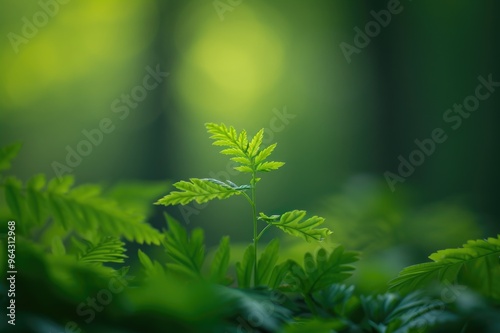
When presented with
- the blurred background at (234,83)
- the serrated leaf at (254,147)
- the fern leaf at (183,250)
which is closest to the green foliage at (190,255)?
the fern leaf at (183,250)

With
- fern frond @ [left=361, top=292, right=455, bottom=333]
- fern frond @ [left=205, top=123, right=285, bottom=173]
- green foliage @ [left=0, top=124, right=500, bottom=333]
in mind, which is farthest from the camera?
fern frond @ [left=205, top=123, right=285, bottom=173]

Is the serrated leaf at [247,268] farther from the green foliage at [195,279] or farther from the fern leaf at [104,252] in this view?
the fern leaf at [104,252]

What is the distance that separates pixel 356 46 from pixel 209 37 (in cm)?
269

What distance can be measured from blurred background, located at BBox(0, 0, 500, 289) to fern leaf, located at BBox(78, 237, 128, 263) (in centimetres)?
562

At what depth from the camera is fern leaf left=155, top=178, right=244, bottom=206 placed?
0.54 meters

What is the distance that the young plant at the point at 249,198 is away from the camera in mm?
538

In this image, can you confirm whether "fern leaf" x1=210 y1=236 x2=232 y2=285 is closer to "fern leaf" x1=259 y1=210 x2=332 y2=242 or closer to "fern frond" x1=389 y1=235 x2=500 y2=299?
"fern leaf" x1=259 y1=210 x2=332 y2=242

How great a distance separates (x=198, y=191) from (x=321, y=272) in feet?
0.54

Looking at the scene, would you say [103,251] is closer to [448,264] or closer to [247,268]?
[247,268]

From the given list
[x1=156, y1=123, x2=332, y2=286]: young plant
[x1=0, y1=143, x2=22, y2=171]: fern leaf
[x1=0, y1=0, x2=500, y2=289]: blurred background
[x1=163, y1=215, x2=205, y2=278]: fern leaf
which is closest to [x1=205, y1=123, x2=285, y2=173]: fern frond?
[x1=156, y1=123, x2=332, y2=286]: young plant

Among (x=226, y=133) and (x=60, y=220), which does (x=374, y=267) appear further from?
(x=60, y=220)

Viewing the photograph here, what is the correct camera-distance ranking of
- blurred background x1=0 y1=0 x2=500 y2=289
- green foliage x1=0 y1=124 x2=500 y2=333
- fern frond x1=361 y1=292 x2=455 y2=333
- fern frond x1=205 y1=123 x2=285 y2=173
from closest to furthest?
green foliage x1=0 y1=124 x2=500 y2=333 < fern frond x1=361 y1=292 x2=455 y2=333 < fern frond x1=205 y1=123 x2=285 y2=173 < blurred background x1=0 y1=0 x2=500 y2=289

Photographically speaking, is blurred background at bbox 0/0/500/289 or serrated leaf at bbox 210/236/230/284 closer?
serrated leaf at bbox 210/236/230/284

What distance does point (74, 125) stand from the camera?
8641 mm
